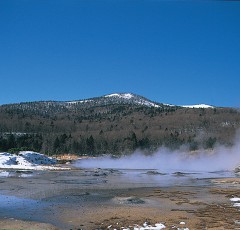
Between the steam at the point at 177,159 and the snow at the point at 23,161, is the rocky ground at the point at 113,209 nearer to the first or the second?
the snow at the point at 23,161

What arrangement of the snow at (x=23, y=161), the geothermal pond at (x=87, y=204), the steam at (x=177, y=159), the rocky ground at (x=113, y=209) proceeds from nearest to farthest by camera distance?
the rocky ground at (x=113, y=209) → the geothermal pond at (x=87, y=204) → the snow at (x=23, y=161) → the steam at (x=177, y=159)

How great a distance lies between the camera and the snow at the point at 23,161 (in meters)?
81.1

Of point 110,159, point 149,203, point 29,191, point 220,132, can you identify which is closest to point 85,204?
point 149,203

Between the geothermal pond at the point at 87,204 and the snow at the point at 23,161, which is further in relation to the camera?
the snow at the point at 23,161

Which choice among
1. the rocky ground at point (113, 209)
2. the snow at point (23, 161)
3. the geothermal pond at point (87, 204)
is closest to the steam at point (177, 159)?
the snow at point (23, 161)

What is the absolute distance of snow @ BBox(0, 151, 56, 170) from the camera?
81.1 m

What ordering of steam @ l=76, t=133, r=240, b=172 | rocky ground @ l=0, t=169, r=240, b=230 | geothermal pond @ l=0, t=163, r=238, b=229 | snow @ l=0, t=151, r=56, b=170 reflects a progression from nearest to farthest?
rocky ground @ l=0, t=169, r=240, b=230 → geothermal pond @ l=0, t=163, r=238, b=229 → snow @ l=0, t=151, r=56, b=170 → steam @ l=76, t=133, r=240, b=172

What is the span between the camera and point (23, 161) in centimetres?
8762

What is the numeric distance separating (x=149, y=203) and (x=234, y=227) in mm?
10546

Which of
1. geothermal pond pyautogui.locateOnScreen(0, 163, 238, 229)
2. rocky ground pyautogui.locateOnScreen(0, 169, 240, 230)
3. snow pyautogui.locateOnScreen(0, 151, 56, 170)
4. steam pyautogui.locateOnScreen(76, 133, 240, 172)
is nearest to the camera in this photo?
rocky ground pyautogui.locateOnScreen(0, 169, 240, 230)

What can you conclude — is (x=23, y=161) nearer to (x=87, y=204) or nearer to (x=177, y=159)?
(x=87, y=204)

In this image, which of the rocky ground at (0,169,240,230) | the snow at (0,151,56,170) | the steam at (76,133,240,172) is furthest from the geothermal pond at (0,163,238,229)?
the steam at (76,133,240,172)

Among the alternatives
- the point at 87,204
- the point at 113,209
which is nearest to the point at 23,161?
the point at 87,204

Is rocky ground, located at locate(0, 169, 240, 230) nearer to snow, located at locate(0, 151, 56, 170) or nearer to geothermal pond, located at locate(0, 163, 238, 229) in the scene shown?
geothermal pond, located at locate(0, 163, 238, 229)
